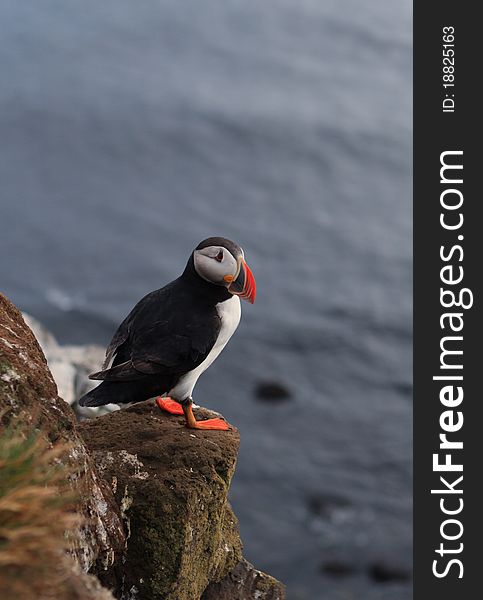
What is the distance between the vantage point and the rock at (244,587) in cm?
939

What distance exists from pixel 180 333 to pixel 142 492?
5.50 ft

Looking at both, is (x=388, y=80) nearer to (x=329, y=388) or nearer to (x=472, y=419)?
(x=329, y=388)

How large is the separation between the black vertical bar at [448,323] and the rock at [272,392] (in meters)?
9.02

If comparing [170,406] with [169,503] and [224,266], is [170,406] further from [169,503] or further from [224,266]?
[169,503]

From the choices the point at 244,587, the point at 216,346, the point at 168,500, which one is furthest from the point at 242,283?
the point at 244,587

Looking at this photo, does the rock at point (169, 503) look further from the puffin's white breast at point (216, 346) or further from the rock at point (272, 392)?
the rock at point (272, 392)

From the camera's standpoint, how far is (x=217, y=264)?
9188mm

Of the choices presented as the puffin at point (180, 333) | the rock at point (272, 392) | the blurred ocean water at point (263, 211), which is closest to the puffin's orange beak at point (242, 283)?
the puffin at point (180, 333)

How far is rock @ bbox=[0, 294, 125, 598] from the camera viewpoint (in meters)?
6.79

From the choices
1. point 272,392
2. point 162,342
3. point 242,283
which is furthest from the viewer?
point 272,392

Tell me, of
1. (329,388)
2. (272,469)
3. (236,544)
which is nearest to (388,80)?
(329,388)

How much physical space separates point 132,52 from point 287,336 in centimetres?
3448

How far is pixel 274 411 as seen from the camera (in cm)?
3194

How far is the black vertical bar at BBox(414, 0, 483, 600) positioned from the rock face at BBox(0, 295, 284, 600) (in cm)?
772
